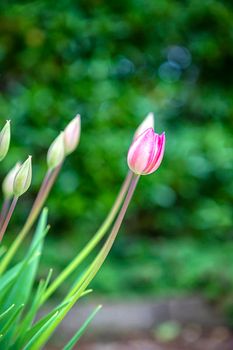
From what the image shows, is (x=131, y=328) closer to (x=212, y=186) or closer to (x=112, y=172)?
(x=112, y=172)

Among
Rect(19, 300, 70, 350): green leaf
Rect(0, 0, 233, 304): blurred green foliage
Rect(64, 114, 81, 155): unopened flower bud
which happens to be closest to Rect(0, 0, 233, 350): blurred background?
Rect(0, 0, 233, 304): blurred green foliage

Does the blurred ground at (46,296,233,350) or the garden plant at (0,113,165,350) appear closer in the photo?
the garden plant at (0,113,165,350)

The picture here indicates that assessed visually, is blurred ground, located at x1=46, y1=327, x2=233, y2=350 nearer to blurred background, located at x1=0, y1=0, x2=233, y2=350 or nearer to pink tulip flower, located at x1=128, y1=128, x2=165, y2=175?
blurred background, located at x1=0, y1=0, x2=233, y2=350

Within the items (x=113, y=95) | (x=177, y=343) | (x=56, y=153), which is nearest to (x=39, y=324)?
(x=56, y=153)

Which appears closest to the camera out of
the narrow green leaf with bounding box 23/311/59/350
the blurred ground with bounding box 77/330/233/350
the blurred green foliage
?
the narrow green leaf with bounding box 23/311/59/350

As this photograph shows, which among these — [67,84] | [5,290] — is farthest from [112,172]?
[5,290]

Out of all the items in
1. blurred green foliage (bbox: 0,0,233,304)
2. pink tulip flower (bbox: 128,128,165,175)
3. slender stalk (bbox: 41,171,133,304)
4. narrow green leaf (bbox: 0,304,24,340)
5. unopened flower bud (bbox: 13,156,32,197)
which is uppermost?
unopened flower bud (bbox: 13,156,32,197)

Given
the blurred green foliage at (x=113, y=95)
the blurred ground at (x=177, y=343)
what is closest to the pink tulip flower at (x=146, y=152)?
the blurred green foliage at (x=113, y=95)
